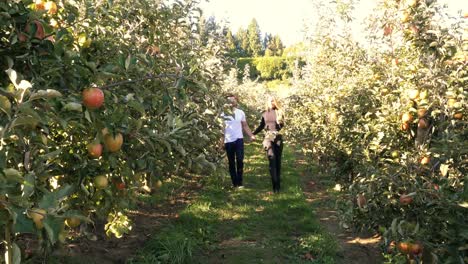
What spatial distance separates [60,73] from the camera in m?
1.83

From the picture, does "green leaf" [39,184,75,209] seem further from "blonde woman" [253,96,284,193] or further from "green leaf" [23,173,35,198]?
"blonde woman" [253,96,284,193]

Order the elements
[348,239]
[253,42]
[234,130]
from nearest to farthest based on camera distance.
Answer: [348,239]
[234,130]
[253,42]

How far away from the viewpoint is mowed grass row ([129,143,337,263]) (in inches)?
161

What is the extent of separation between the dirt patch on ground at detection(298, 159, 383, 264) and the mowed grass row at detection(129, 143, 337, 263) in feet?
0.44

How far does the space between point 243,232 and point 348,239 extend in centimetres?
114

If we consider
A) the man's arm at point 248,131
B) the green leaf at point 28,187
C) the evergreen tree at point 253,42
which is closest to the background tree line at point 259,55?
the evergreen tree at point 253,42

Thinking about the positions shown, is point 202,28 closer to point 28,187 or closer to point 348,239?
point 348,239

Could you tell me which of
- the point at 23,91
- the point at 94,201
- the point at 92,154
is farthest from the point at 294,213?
the point at 23,91

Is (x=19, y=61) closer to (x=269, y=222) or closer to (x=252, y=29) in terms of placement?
(x=269, y=222)

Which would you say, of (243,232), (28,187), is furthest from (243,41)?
(28,187)

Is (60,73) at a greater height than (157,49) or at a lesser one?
lesser

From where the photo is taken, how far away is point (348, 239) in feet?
15.6

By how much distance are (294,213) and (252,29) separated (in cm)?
8228

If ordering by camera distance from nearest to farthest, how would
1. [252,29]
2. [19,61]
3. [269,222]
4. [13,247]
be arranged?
[13,247] < [19,61] < [269,222] < [252,29]
